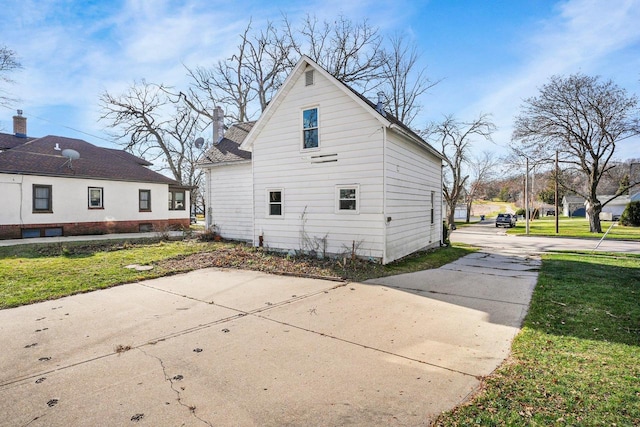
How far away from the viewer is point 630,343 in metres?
4.04

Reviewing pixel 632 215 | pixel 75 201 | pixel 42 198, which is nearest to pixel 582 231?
pixel 632 215

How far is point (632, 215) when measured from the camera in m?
31.0

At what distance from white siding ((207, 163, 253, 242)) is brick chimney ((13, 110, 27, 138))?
16.1 meters

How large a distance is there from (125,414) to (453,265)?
9.49 metres

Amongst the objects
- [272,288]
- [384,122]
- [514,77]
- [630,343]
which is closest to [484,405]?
[630,343]

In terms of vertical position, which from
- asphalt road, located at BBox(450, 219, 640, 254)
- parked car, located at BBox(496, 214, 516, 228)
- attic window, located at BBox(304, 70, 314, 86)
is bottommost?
asphalt road, located at BBox(450, 219, 640, 254)

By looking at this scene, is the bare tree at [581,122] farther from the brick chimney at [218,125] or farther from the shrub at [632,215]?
the brick chimney at [218,125]

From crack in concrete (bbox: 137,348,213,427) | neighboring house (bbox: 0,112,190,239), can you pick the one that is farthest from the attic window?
neighboring house (bbox: 0,112,190,239)

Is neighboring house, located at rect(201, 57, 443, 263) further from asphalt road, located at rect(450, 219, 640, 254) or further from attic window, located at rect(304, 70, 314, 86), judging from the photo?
asphalt road, located at rect(450, 219, 640, 254)

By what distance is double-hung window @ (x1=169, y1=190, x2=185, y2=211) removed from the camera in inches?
922

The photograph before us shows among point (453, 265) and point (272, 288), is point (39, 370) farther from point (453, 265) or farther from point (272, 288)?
point (453, 265)

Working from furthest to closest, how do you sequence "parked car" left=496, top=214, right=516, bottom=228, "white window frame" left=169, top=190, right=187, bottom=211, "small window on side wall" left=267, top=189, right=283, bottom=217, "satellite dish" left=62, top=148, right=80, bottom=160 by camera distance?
"parked car" left=496, top=214, right=516, bottom=228
"white window frame" left=169, top=190, right=187, bottom=211
"satellite dish" left=62, top=148, right=80, bottom=160
"small window on side wall" left=267, top=189, right=283, bottom=217

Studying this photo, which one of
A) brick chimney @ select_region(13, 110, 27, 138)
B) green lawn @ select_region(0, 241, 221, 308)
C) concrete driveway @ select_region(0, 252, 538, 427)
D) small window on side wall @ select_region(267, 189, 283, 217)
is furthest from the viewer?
brick chimney @ select_region(13, 110, 27, 138)

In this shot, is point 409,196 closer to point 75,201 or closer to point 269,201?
point 269,201
